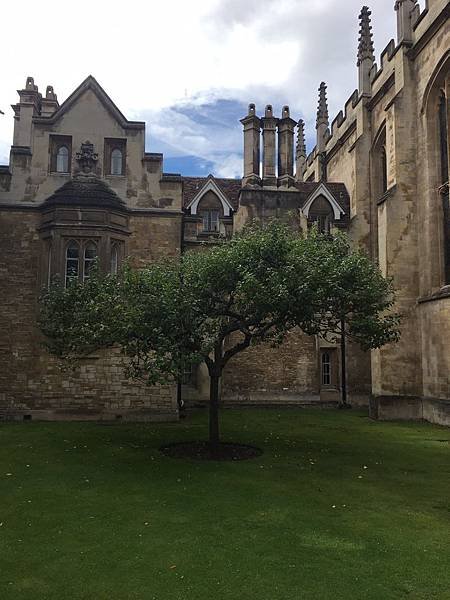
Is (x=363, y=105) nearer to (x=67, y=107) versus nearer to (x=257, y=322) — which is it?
(x=67, y=107)

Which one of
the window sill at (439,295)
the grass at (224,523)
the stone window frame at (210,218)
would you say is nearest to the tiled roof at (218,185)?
the stone window frame at (210,218)

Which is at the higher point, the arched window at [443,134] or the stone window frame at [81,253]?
the arched window at [443,134]

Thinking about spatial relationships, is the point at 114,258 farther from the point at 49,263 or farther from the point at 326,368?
the point at 326,368

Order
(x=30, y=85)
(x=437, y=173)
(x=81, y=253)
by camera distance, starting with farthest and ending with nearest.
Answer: (x=30, y=85), (x=437, y=173), (x=81, y=253)

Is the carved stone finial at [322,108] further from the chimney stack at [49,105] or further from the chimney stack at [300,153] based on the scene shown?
the chimney stack at [49,105]

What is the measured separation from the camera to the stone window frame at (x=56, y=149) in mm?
20688

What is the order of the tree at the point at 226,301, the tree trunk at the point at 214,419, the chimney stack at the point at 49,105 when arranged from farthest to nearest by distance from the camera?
the chimney stack at the point at 49,105, the tree trunk at the point at 214,419, the tree at the point at 226,301

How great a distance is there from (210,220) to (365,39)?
44.6ft

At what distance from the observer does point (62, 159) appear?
20891 mm

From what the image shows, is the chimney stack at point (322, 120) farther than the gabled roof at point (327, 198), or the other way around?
the chimney stack at point (322, 120)

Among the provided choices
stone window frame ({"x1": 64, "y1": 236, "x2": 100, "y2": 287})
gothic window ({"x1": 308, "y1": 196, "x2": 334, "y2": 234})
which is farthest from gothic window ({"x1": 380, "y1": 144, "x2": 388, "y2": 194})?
stone window frame ({"x1": 64, "y1": 236, "x2": 100, "y2": 287})

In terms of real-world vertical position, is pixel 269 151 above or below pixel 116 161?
above

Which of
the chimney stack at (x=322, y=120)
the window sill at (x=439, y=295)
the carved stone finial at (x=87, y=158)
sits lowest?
the window sill at (x=439, y=295)

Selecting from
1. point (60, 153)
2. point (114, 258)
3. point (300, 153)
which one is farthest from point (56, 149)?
point (300, 153)
